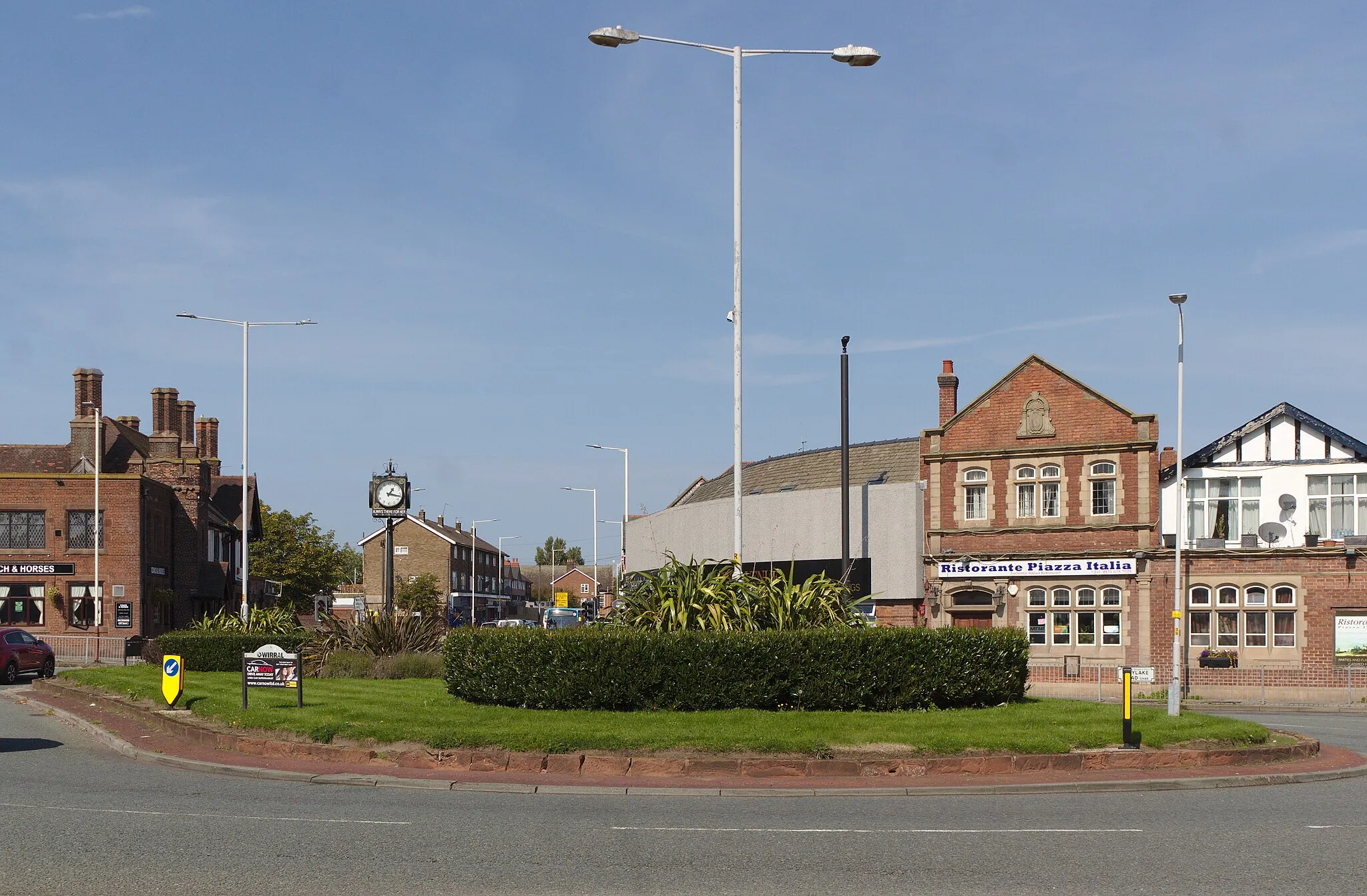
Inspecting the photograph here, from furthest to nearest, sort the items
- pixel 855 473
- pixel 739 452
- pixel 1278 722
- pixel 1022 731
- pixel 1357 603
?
pixel 855 473 < pixel 1357 603 < pixel 1278 722 < pixel 739 452 < pixel 1022 731

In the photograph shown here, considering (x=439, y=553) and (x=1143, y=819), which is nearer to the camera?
(x=1143, y=819)

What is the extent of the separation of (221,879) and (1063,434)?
1418 inches

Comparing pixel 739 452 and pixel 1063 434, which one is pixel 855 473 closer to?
pixel 1063 434

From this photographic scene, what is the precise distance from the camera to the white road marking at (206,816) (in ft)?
41.3

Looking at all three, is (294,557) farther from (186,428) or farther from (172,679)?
(172,679)

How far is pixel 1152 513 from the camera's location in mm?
40688

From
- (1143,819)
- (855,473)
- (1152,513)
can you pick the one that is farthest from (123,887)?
(855,473)

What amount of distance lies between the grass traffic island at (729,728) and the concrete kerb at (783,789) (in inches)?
44.5

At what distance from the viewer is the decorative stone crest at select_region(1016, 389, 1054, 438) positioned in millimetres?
42406

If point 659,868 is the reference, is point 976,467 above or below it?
above

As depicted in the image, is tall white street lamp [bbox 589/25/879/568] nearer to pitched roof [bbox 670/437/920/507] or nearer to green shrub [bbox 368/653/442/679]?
green shrub [bbox 368/653/442/679]

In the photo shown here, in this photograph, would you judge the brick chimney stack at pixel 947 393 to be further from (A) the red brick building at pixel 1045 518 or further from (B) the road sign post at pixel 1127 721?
(B) the road sign post at pixel 1127 721

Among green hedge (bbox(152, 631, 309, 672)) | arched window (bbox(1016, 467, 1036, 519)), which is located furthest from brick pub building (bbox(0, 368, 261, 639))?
arched window (bbox(1016, 467, 1036, 519))

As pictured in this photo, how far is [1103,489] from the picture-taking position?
41.7 metres
